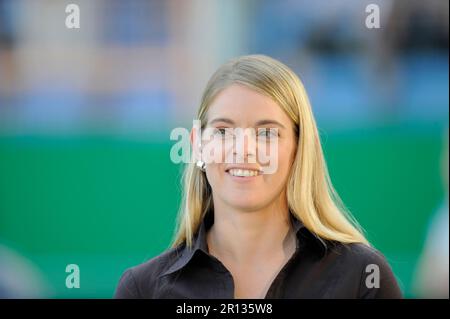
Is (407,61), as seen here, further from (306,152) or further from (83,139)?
(83,139)

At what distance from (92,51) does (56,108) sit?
0.26m

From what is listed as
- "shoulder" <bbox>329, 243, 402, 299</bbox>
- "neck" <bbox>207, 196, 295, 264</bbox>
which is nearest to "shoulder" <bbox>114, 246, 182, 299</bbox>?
"neck" <bbox>207, 196, 295, 264</bbox>

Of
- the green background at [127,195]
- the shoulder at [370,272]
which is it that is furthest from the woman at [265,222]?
the green background at [127,195]

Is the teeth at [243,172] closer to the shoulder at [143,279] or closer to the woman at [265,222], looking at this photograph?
the woman at [265,222]

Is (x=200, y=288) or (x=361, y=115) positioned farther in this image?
(x=361, y=115)

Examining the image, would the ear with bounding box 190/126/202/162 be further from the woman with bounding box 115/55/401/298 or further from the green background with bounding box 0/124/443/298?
the green background with bounding box 0/124/443/298

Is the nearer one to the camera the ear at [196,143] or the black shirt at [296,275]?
the black shirt at [296,275]

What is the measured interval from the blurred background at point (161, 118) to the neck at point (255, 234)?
0.72 metres

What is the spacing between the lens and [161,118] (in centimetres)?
245

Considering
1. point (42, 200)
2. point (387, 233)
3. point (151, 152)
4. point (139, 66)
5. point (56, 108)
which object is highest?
point (139, 66)

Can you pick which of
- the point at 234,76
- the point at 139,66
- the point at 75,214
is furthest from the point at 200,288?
the point at 139,66

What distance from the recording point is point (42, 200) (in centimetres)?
242

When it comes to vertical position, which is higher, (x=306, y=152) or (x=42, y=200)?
(x=306, y=152)

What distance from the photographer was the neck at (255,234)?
67.0 inches
